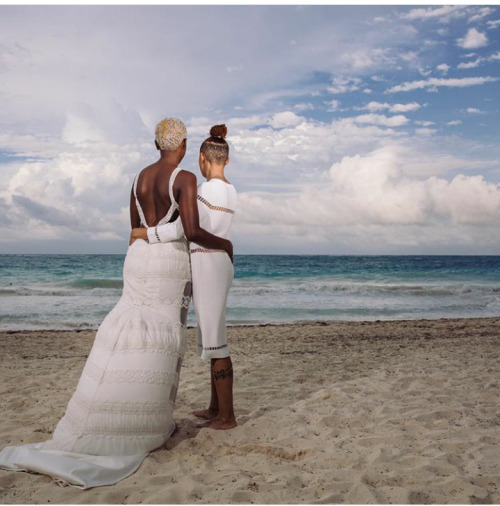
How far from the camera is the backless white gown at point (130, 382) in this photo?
138 inches

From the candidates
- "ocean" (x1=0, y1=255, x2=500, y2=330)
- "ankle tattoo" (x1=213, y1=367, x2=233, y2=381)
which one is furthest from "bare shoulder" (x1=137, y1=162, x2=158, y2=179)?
"ocean" (x1=0, y1=255, x2=500, y2=330)

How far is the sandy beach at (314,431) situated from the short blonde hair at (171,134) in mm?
2286

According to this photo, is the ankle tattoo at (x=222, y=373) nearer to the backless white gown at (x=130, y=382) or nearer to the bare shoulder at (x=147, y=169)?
the backless white gown at (x=130, y=382)

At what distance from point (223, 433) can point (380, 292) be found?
20752 mm

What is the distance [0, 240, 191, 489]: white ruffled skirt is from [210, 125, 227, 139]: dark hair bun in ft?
2.98

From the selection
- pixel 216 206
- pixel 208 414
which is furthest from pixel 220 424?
pixel 216 206

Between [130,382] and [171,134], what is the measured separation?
6.06ft

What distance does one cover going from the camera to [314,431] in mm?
4348

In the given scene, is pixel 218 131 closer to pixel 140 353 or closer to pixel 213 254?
pixel 213 254

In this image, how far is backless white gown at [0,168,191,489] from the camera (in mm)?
3502

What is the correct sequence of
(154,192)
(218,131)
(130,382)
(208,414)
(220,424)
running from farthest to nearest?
(208,414)
(220,424)
(218,131)
(154,192)
(130,382)

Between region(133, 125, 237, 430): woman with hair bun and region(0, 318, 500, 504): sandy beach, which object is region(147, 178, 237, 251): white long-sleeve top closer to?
region(133, 125, 237, 430): woman with hair bun

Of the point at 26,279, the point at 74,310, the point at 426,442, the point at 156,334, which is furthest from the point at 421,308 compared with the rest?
the point at 26,279

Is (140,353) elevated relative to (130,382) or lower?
elevated
